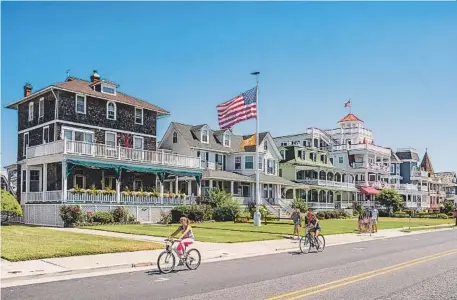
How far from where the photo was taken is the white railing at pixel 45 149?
33562mm

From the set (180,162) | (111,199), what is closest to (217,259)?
(111,199)

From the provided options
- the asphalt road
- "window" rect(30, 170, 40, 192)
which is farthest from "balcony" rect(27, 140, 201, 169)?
the asphalt road

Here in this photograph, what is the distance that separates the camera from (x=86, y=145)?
113 ft

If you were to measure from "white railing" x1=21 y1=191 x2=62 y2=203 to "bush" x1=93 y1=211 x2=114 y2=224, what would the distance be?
286 cm

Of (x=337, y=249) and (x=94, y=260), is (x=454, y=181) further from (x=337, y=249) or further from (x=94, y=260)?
(x=94, y=260)

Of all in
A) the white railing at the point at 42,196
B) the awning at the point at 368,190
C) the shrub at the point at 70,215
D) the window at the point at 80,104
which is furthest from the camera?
the awning at the point at 368,190

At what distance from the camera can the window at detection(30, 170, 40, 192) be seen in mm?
38219

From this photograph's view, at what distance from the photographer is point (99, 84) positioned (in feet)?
131

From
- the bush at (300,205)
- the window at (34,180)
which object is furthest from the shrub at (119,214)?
the bush at (300,205)

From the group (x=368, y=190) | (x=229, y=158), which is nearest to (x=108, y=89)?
(x=229, y=158)

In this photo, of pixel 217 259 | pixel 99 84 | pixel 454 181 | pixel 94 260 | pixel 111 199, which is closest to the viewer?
pixel 94 260

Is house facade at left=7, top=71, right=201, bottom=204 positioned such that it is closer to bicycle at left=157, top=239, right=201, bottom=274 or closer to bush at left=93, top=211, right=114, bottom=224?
bush at left=93, top=211, right=114, bottom=224

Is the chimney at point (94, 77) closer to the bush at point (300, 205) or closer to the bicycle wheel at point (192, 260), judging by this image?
the bush at point (300, 205)

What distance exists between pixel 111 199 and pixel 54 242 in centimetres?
1611
